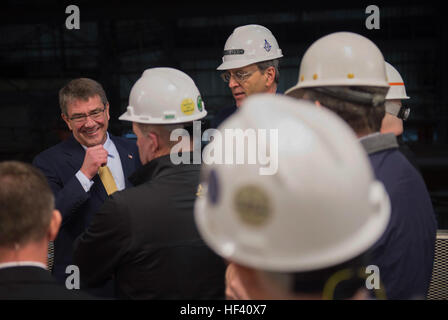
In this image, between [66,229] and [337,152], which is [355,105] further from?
[66,229]

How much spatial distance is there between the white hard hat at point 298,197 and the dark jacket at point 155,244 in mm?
724

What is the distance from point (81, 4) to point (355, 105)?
11.3 meters

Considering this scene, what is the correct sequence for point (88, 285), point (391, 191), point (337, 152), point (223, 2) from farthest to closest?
point (223, 2)
point (88, 285)
point (391, 191)
point (337, 152)

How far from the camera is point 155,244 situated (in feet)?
5.65

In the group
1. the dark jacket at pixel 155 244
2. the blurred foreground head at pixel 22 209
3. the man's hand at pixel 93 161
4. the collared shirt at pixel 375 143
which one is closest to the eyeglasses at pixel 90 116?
the man's hand at pixel 93 161

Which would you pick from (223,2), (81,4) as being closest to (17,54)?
(81,4)

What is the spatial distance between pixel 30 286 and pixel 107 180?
1.41 meters

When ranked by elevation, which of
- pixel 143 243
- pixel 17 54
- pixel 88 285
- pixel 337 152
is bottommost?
pixel 88 285

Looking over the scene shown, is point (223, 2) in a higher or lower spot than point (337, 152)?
higher

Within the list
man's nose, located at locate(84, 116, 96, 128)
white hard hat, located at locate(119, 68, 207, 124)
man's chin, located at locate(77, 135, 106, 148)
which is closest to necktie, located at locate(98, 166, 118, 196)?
man's chin, located at locate(77, 135, 106, 148)

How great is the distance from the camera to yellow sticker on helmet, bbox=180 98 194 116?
6.68 ft

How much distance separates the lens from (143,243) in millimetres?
1712

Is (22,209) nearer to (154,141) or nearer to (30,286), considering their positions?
(30,286)

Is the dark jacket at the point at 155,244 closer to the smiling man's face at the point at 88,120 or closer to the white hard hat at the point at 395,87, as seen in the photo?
the smiling man's face at the point at 88,120
